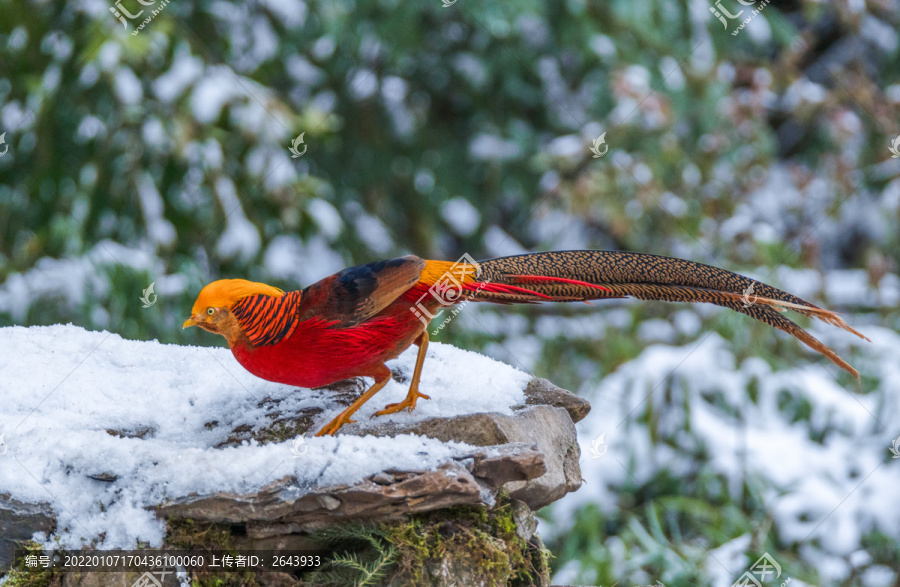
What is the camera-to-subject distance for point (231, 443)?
1.96 m

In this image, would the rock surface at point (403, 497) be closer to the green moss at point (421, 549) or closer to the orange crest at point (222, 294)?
the green moss at point (421, 549)

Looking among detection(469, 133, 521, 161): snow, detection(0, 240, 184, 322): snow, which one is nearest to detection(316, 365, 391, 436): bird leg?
detection(0, 240, 184, 322): snow

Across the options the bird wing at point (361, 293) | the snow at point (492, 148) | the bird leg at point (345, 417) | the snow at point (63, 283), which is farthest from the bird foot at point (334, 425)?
the snow at point (492, 148)

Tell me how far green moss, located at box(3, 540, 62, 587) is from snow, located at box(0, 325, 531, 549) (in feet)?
0.23

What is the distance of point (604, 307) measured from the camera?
5.35 meters

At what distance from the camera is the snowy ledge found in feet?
5.15

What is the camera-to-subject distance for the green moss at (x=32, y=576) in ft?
5.45

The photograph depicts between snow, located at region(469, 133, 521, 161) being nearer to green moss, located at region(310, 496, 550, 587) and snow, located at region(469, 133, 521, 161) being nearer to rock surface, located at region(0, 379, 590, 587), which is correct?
rock surface, located at region(0, 379, 590, 587)

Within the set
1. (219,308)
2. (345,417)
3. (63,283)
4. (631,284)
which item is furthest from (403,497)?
(63,283)

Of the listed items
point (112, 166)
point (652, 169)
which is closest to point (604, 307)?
point (652, 169)

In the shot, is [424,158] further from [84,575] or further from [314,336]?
[84,575]

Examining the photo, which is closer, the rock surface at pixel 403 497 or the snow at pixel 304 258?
the rock surface at pixel 403 497

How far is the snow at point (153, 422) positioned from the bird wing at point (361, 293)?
0.27 m

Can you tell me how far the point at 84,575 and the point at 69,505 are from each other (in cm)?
14
